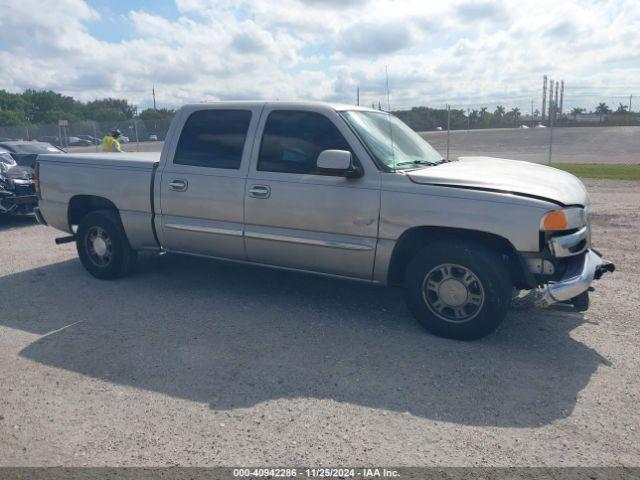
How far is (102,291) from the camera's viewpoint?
627 cm

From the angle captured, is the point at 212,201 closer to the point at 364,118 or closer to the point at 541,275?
the point at 364,118

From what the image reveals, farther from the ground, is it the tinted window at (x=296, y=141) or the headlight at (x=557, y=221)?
the tinted window at (x=296, y=141)

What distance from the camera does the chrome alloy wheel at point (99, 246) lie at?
6.54 m

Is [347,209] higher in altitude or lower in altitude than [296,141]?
lower

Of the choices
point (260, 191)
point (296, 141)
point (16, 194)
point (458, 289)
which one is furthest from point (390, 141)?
point (16, 194)

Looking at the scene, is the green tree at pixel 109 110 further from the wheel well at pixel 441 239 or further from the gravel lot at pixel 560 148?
the wheel well at pixel 441 239

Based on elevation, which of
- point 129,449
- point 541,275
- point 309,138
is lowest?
point 129,449

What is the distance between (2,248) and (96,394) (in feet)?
19.1

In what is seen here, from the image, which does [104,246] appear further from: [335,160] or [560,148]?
[560,148]

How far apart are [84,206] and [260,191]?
267cm

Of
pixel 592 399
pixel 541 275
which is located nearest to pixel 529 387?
pixel 592 399

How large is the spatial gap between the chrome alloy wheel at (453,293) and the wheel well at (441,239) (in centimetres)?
28

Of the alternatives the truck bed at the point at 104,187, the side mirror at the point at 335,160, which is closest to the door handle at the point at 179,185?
the truck bed at the point at 104,187

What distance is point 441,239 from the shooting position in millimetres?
4758
